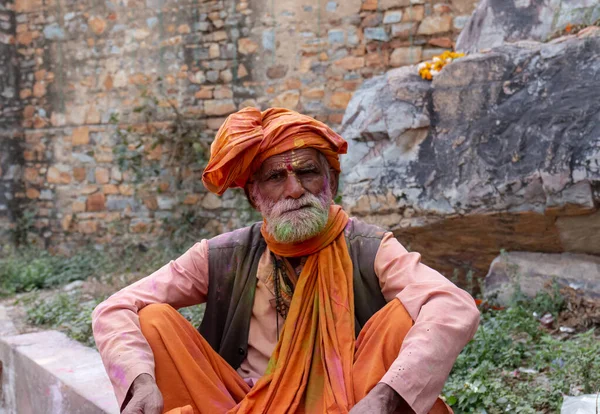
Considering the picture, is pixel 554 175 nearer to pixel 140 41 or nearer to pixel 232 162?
pixel 232 162

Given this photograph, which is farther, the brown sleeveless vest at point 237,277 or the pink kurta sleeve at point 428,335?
the brown sleeveless vest at point 237,277

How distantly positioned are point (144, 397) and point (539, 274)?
9.15 feet

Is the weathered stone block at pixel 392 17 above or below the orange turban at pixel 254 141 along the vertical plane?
above

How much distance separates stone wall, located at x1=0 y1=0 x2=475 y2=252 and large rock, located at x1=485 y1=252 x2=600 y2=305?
2.96 metres

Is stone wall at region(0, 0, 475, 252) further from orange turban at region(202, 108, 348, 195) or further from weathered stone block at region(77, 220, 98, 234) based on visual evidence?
orange turban at region(202, 108, 348, 195)

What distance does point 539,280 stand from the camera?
4.16 meters

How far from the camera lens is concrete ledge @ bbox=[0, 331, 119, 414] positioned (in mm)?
3275

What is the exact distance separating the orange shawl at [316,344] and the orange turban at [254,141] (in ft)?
1.12

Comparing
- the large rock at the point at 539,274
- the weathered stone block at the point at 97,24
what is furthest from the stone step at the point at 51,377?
the weathered stone block at the point at 97,24

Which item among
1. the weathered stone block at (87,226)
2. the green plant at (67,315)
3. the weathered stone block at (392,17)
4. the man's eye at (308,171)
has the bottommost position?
the weathered stone block at (87,226)

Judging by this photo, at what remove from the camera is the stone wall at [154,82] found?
22.9ft

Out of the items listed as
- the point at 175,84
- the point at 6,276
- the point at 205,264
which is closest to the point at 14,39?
the point at 175,84

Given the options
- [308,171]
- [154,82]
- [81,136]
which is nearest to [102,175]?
A: [81,136]

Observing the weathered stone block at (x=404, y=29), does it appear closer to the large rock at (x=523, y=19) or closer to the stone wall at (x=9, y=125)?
the large rock at (x=523, y=19)
